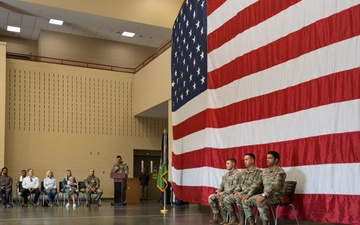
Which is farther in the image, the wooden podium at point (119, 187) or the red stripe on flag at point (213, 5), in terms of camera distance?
the wooden podium at point (119, 187)

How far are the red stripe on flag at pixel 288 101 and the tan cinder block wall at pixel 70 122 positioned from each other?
384 inches

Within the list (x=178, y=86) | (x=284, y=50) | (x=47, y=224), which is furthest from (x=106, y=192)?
(x=284, y=50)

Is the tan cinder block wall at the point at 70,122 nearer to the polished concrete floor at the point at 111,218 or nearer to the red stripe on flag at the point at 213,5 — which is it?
the polished concrete floor at the point at 111,218

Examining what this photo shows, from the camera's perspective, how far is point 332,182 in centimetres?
488

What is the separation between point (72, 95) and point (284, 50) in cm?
1281

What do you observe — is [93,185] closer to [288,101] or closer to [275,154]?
Result: [275,154]

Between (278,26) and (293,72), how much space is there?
2.57 feet

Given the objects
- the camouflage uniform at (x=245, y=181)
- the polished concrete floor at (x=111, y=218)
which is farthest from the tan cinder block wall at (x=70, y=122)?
the camouflage uniform at (x=245, y=181)

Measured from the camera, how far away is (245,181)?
21.4 ft

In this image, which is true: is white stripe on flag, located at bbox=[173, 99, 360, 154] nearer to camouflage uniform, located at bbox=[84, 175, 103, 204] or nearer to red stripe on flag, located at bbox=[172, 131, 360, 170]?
red stripe on flag, located at bbox=[172, 131, 360, 170]

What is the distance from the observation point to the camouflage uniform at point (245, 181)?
249 inches

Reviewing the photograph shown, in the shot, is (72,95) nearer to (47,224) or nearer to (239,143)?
(47,224)

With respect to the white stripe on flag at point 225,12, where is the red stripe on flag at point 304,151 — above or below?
below

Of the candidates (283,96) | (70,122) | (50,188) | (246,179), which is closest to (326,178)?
(283,96)
